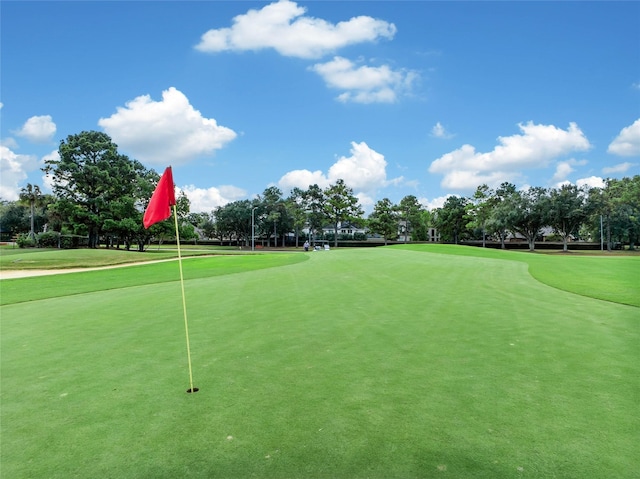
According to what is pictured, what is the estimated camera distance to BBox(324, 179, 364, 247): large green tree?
8431 cm

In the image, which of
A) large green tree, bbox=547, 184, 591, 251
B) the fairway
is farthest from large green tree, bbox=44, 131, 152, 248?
large green tree, bbox=547, 184, 591, 251

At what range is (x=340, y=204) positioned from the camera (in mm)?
84062

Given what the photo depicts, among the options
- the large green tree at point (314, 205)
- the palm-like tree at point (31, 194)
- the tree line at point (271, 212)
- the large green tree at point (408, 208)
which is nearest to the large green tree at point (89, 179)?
the tree line at point (271, 212)

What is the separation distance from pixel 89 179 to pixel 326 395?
5709cm

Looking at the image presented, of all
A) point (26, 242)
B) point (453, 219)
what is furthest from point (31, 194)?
point (453, 219)

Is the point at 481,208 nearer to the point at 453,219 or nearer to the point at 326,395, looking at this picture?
the point at 453,219

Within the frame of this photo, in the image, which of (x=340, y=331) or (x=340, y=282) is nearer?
(x=340, y=331)

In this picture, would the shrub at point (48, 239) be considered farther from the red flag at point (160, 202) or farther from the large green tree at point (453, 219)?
the large green tree at point (453, 219)

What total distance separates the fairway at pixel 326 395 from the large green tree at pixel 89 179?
46.7 metres

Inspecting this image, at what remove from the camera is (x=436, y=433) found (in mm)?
3928

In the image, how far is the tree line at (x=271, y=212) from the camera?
51.8 m

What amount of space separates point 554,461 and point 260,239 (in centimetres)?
9934

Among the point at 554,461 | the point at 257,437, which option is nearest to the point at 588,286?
the point at 554,461

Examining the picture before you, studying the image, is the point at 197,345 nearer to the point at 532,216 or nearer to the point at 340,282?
the point at 340,282
